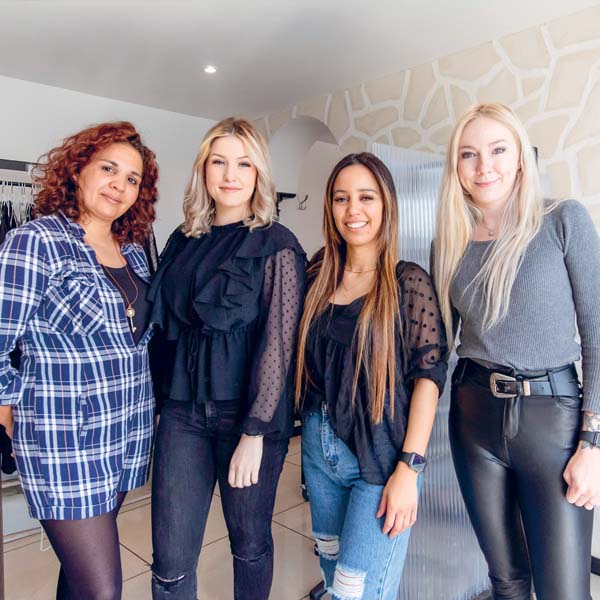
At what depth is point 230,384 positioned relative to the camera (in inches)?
51.4

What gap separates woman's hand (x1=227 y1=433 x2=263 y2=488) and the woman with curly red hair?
0.31 meters

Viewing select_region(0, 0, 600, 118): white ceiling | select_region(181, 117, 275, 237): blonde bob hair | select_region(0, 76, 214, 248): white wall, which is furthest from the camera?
select_region(0, 76, 214, 248): white wall

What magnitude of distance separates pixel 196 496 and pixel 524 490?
0.81 metres

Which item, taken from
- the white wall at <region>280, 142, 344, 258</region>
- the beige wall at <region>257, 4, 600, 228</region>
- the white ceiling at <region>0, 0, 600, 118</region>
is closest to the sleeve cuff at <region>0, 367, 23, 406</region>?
the white ceiling at <region>0, 0, 600, 118</region>

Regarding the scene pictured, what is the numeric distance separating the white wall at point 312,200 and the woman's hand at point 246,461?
328 cm

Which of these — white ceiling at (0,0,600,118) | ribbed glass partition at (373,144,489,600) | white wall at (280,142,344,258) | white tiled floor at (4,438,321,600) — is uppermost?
white ceiling at (0,0,600,118)

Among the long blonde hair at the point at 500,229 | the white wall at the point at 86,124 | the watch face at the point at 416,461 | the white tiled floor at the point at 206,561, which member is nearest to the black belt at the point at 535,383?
the long blonde hair at the point at 500,229

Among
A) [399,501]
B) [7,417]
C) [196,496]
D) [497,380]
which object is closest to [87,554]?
[196,496]

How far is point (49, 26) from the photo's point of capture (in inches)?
100

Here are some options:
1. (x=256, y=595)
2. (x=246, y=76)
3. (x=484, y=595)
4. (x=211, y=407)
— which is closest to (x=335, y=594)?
(x=256, y=595)

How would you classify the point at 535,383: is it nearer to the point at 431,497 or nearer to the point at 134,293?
the point at 431,497

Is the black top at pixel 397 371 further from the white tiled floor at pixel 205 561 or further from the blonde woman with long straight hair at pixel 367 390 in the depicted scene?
the white tiled floor at pixel 205 561

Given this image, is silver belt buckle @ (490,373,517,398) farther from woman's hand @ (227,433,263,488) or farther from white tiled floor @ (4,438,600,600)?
white tiled floor @ (4,438,600,600)

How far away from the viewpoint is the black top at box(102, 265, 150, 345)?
4.71 feet
